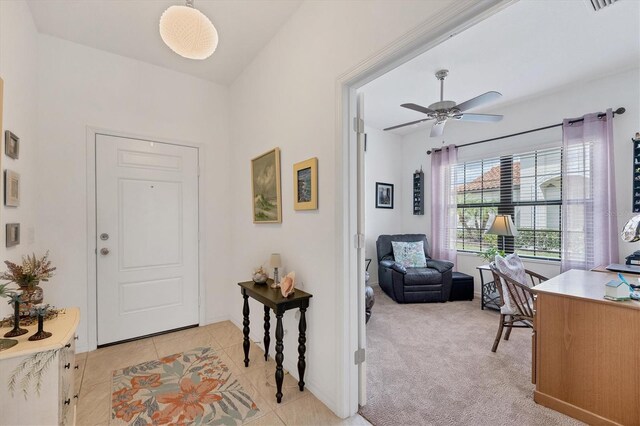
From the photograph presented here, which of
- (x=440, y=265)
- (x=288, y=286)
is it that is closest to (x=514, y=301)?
(x=440, y=265)

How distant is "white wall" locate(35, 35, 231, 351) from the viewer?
2525 millimetres

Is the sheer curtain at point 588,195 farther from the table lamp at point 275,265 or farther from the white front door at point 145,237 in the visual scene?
the white front door at point 145,237

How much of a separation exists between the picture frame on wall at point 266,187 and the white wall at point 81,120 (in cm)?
85

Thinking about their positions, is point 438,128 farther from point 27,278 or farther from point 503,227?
point 27,278

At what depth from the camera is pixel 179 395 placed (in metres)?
2.00

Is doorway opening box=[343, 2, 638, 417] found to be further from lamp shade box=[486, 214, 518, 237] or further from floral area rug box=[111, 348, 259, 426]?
floral area rug box=[111, 348, 259, 426]

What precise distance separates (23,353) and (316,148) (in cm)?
182

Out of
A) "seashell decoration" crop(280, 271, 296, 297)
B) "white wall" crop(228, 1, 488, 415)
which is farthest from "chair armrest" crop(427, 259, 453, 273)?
"seashell decoration" crop(280, 271, 296, 297)

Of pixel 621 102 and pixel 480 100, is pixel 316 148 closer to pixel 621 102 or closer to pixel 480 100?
pixel 480 100

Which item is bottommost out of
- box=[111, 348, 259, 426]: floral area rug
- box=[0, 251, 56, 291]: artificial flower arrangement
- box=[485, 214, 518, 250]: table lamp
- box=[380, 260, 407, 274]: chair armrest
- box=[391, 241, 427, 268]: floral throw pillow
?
box=[111, 348, 259, 426]: floral area rug

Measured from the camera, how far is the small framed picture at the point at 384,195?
5.23 m

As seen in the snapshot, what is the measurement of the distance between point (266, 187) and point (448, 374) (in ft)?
7.22

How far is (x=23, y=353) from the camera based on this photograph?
3.98 ft

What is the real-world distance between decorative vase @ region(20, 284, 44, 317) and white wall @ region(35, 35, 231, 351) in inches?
46.8
